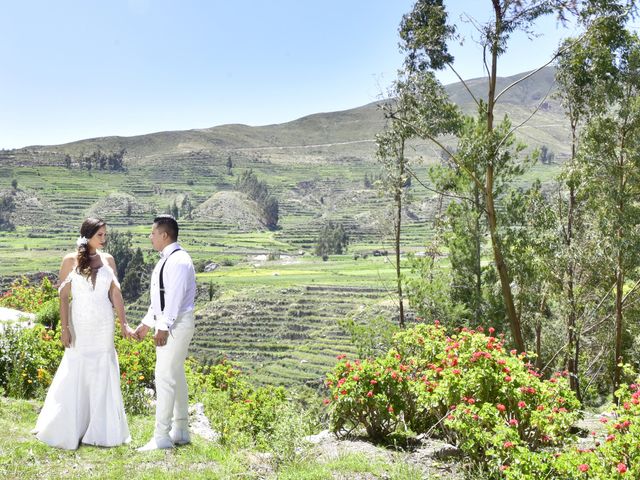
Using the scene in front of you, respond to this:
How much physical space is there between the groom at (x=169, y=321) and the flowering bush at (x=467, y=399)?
168 centimetres

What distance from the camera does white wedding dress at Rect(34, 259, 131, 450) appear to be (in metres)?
5.03

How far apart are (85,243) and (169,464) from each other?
6.89 ft

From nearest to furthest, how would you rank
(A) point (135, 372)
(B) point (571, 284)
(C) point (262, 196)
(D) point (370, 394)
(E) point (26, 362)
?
(D) point (370, 394) < (E) point (26, 362) < (A) point (135, 372) < (B) point (571, 284) < (C) point (262, 196)

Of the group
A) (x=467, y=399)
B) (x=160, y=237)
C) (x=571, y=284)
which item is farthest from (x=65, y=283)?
(x=571, y=284)

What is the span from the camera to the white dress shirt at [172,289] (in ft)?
15.8

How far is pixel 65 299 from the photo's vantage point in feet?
16.9

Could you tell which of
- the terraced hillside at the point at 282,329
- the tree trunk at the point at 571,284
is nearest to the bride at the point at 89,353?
A: the tree trunk at the point at 571,284

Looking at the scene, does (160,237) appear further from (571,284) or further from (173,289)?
(571,284)

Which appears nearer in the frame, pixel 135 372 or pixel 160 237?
pixel 160 237

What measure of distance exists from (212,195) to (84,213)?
39294 millimetres

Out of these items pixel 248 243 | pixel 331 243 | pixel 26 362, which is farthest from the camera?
pixel 248 243

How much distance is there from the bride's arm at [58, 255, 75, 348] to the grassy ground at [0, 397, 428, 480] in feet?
3.08

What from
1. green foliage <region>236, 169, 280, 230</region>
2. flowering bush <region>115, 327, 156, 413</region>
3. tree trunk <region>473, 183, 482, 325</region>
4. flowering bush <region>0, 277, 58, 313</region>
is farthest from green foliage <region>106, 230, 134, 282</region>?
flowering bush <region>115, 327, 156, 413</region>

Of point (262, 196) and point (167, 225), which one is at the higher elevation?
point (262, 196)
